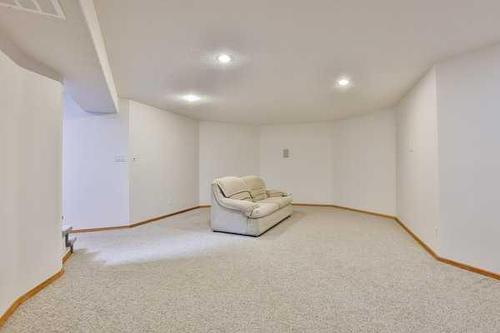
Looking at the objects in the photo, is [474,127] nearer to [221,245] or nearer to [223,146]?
[221,245]

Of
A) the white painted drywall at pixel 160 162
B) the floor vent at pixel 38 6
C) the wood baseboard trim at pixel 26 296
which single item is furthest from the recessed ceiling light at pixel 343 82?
the wood baseboard trim at pixel 26 296

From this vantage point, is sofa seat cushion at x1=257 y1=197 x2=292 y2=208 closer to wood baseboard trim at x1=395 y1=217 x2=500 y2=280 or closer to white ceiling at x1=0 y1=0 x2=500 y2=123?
white ceiling at x1=0 y1=0 x2=500 y2=123

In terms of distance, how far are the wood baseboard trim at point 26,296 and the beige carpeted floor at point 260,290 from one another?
0.05m

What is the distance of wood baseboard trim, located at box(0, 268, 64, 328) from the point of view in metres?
1.93

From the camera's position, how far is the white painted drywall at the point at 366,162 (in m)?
5.51

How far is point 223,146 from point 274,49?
15.2 feet

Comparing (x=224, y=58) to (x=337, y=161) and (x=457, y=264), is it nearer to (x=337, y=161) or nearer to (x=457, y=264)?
(x=457, y=264)

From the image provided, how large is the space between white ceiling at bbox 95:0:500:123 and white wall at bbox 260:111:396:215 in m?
1.70

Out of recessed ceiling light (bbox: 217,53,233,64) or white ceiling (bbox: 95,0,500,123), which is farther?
recessed ceiling light (bbox: 217,53,233,64)

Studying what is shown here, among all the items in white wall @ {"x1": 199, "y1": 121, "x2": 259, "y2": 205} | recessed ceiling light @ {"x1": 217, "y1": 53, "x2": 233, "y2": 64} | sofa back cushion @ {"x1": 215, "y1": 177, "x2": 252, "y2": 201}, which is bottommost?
sofa back cushion @ {"x1": 215, "y1": 177, "x2": 252, "y2": 201}

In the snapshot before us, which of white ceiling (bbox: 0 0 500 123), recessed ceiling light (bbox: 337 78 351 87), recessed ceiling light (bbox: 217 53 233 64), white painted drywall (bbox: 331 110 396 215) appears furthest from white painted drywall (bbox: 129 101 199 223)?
white painted drywall (bbox: 331 110 396 215)

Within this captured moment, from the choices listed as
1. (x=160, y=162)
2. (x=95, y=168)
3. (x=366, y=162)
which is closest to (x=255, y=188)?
(x=160, y=162)

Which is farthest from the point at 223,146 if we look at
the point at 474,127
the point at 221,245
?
the point at 474,127

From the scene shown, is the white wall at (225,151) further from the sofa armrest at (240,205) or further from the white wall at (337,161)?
the sofa armrest at (240,205)
